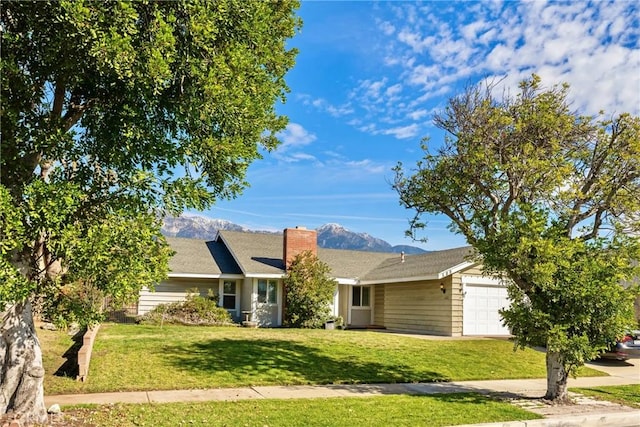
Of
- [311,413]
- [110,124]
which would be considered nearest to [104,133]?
[110,124]

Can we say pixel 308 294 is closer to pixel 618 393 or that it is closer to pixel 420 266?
pixel 420 266

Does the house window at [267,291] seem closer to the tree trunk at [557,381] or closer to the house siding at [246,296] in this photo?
the house siding at [246,296]

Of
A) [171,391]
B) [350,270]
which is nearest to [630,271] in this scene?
[171,391]

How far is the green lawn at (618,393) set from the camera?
35.9 feet

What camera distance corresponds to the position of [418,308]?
23.2m

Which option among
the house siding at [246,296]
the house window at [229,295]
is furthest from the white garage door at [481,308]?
the house window at [229,295]

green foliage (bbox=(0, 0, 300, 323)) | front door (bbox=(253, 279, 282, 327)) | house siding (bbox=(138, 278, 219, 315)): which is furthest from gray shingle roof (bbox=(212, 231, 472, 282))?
green foliage (bbox=(0, 0, 300, 323))

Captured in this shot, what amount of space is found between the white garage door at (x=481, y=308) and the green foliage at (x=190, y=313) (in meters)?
10.3

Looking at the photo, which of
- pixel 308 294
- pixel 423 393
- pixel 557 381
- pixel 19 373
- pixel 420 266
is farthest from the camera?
pixel 420 266

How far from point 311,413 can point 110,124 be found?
5651 millimetres

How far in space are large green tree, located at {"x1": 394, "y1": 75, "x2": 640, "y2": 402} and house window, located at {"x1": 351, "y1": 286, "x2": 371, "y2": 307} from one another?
15.2 m

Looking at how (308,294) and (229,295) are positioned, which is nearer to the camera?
(308,294)

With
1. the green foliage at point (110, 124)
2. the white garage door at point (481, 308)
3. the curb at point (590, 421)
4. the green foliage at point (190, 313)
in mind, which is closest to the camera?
the green foliage at point (110, 124)

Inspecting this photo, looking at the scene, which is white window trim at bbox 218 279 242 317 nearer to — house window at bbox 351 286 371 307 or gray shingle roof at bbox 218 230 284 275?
gray shingle roof at bbox 218 230 284 275
